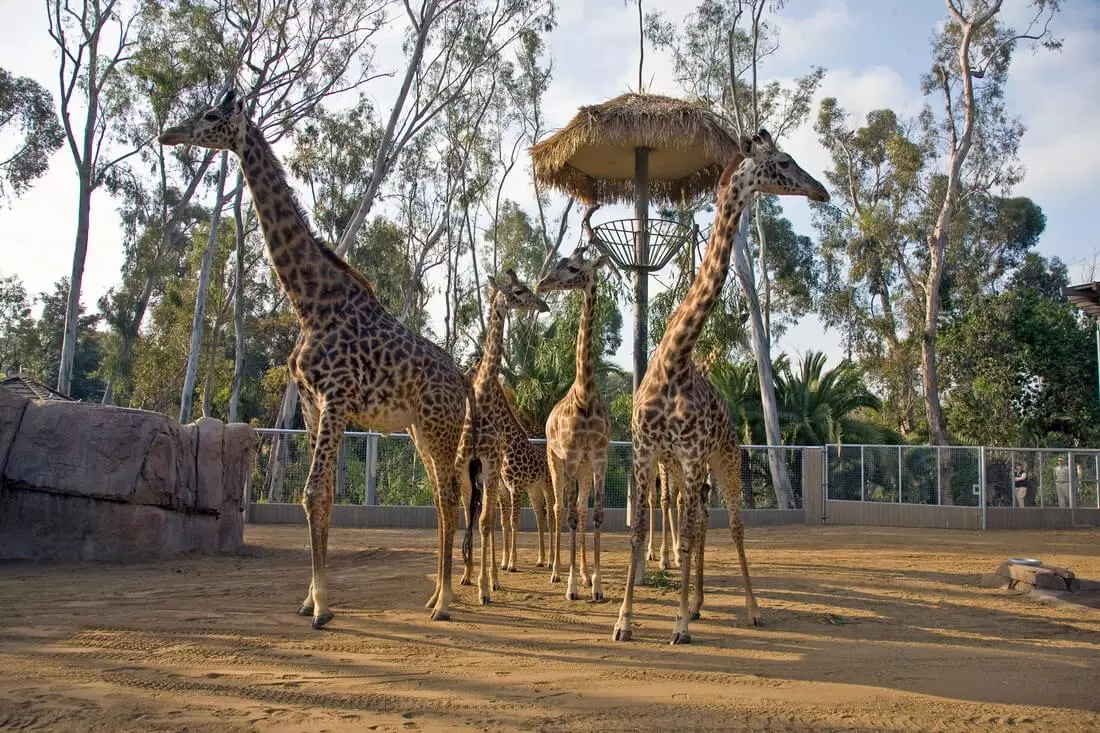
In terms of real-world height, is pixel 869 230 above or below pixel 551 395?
above

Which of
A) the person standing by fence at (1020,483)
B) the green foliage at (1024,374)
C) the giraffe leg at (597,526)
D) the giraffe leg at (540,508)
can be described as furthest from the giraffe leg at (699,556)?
the green foliage at (1024,374)

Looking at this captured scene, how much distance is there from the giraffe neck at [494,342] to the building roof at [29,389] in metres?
5.16

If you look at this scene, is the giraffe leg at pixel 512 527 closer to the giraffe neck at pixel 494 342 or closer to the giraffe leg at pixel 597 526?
the giraffe neck at pixel 494 342

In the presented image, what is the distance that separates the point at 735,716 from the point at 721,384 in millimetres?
21697

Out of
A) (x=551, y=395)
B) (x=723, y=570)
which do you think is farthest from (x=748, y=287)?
(x=723, y=570)

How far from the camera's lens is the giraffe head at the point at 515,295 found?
31.4 ft

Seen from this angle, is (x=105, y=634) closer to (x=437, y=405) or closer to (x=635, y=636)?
(x=437, y=405)

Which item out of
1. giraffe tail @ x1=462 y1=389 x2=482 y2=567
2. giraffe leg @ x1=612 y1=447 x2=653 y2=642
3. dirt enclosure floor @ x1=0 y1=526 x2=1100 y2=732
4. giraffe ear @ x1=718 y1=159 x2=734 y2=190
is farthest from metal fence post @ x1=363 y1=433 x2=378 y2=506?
giraffe ear @ x1=718 y1=159 x2=734 y2=190

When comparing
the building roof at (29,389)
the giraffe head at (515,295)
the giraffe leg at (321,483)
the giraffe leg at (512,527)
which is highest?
the giraffe head at (515,295)

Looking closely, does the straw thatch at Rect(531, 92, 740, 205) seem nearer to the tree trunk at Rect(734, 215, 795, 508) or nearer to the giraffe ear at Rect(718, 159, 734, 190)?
the giraffe ear at Rect(718, 159, 734, 190)

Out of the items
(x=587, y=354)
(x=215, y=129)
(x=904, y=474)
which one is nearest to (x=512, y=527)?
(x=587, y=354)

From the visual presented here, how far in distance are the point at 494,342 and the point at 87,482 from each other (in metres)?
4.76

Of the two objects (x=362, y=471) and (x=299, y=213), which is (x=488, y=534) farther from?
(x=362, y=471)

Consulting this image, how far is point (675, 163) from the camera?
12.3 metres
